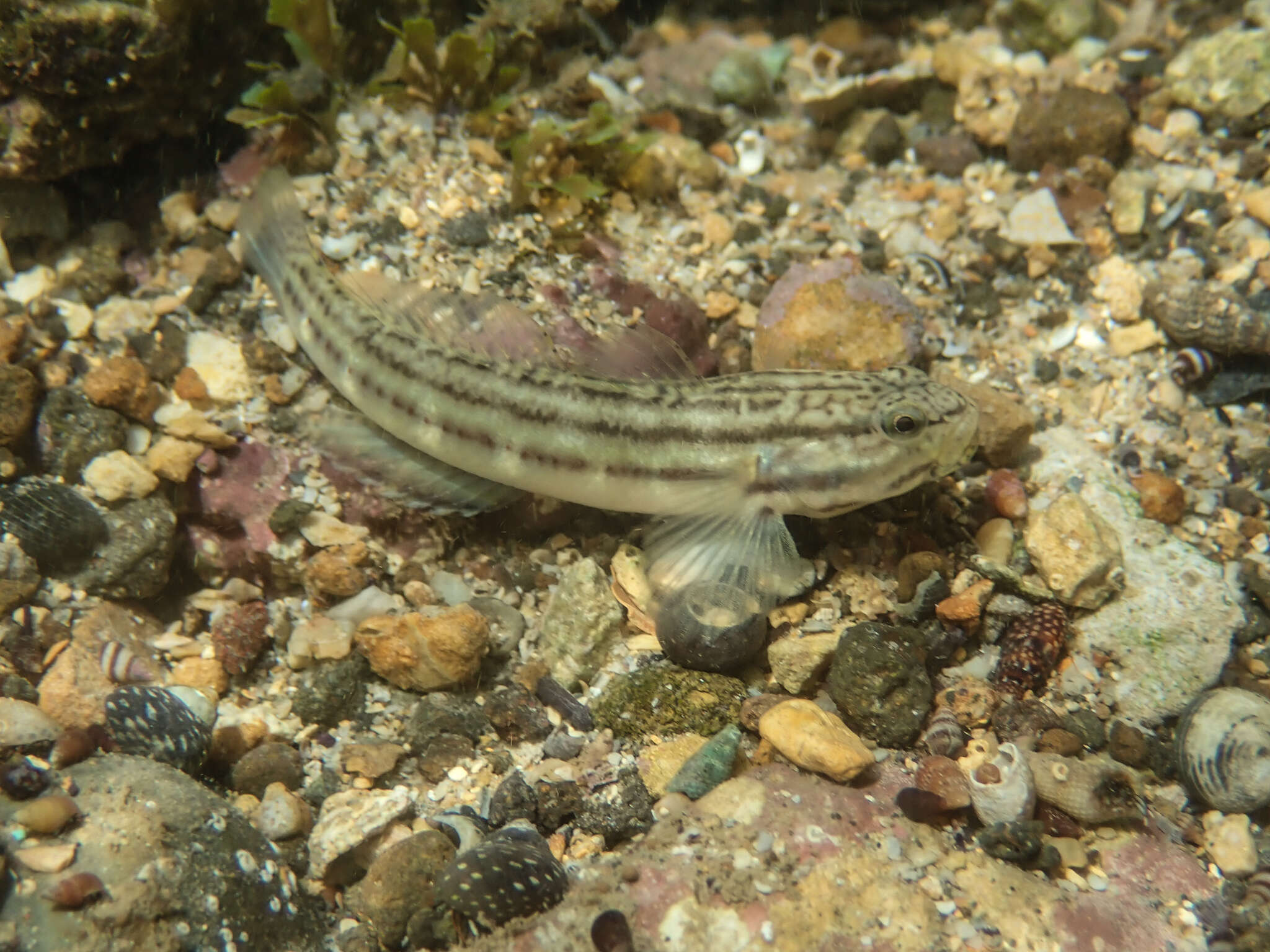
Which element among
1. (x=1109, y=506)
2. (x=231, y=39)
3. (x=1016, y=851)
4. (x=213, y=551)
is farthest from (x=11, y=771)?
(x=1109, y=506)

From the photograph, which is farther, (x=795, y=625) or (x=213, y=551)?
(x=213, y=551)

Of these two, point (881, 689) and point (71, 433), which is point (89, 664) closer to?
point (71, 433)

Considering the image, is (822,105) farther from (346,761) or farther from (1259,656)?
(346,761)

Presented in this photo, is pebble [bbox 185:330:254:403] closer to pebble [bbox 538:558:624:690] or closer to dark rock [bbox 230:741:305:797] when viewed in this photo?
dark rock [bbox 230:741:305:797]

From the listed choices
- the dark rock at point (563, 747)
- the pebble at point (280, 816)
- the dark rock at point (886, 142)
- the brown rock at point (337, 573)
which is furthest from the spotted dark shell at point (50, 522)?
the dark rock at point (886, 142)

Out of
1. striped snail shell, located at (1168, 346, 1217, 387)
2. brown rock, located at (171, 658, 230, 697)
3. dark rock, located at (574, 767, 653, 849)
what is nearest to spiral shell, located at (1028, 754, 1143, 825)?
dark rock, located at (574, 767, 653, 849)

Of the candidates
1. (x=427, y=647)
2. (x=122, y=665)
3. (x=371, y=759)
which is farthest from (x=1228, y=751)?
(x=122, y=665)
